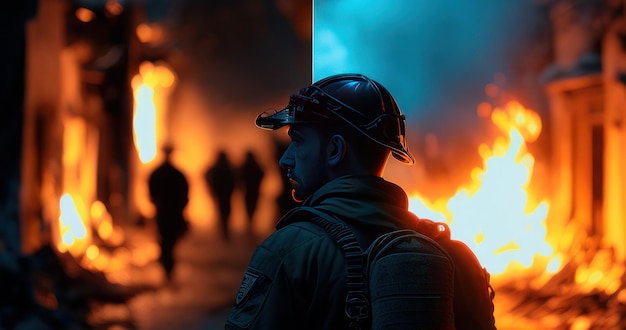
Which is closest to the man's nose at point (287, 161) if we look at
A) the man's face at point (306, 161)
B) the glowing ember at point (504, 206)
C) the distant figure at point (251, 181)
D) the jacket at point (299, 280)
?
the man's face at point (306, 161)

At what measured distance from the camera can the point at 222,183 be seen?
5402 millimetres

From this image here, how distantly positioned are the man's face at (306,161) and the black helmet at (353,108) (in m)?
0.03

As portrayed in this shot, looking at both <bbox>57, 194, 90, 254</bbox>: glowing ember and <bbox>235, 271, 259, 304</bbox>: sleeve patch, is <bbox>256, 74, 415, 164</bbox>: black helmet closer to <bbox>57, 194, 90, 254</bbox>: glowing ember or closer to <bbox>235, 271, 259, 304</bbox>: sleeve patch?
<bbox>235, 271, 259, 304</bbox>: sleeve patch

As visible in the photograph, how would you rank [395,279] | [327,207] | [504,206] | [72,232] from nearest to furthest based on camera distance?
[395,279], [327,207], [504,206], [72,232]

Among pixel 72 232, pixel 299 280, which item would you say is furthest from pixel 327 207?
pixel 72 232

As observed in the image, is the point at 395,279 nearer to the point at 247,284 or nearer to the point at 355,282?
the point at 355,282

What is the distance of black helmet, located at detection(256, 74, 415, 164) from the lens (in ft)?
5.33

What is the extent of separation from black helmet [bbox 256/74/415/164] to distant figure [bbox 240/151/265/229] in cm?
367

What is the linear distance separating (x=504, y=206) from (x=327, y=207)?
136 inches

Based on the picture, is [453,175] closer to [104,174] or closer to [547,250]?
[547,250]

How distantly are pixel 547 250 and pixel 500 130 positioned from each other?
31.3 inches

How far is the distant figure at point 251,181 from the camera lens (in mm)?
5398

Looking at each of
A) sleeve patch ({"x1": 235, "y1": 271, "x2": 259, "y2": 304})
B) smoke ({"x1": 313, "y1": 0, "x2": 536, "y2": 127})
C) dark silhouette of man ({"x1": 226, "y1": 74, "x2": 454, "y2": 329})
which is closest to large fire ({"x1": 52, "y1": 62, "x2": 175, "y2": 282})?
smoke ({"x1": 313, "y1": 0, "x2": 536, "y2": 127})

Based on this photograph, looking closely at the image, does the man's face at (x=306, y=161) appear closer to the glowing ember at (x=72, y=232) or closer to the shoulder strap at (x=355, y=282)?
the shoulder strap at (x=355, y=282)
